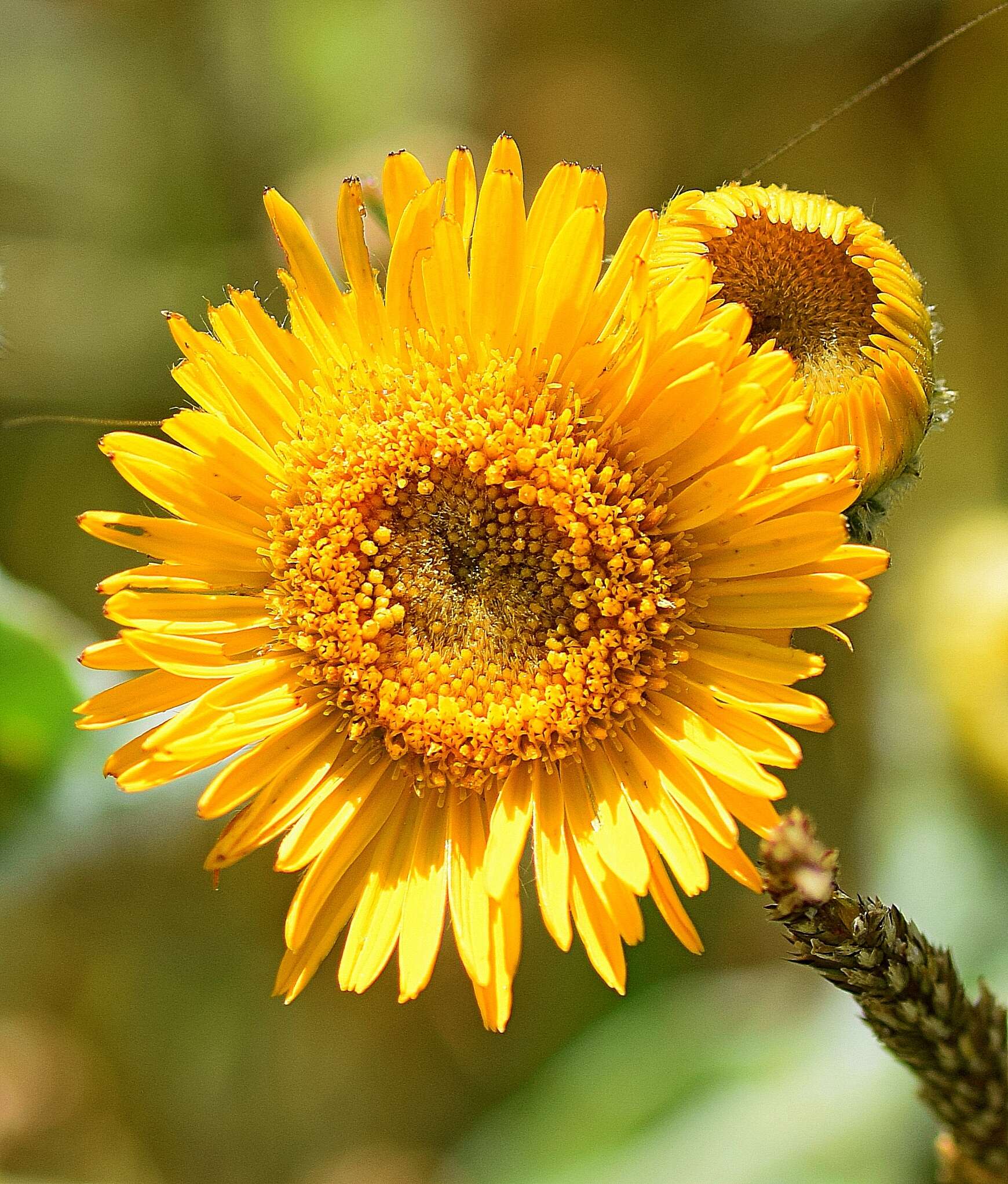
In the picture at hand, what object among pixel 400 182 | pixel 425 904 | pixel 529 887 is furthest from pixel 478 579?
pixel 529 887

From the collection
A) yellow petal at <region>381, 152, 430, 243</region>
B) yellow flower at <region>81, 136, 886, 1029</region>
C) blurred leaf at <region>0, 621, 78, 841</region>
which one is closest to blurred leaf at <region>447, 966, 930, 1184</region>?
yellow flower at <region>81, 136, 886, 1029</region>

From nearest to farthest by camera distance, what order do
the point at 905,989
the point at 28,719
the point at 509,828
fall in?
1. the point at 905,989
2. the point at 509,828
3. the point at 28,719

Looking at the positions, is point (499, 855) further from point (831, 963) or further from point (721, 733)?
point (831, 963)

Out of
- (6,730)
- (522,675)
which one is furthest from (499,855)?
(6,730)

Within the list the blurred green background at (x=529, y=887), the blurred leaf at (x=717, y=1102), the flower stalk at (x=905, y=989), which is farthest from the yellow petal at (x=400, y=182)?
the blurred leaf at (x=717, y=1102)

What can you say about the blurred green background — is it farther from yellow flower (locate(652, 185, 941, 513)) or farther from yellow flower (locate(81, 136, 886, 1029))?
yellow flower (locate(652, 185, 941, 513))

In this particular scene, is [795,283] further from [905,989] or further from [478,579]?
[905,989]
